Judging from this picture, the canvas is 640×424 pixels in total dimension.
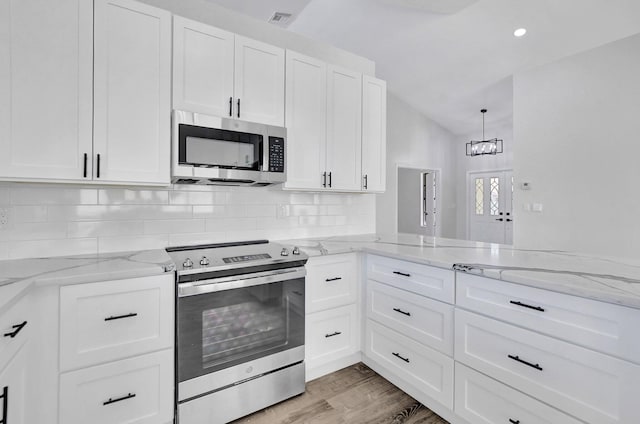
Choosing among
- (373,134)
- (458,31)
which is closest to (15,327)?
(373,134)

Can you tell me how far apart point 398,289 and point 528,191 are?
365 centimetres

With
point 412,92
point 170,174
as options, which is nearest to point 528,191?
point 412,92

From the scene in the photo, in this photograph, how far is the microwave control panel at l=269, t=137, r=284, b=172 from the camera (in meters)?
2.24

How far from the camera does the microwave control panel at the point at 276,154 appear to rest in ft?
7.34

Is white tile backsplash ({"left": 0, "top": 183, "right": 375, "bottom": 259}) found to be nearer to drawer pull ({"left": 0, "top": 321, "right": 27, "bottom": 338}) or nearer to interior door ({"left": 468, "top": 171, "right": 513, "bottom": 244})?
drawer pull ({"left": 0, "top": 321, "right": 27, "bottom": 338})

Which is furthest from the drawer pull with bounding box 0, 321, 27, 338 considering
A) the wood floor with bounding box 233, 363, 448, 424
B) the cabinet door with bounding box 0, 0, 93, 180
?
the wood floor with bounding box 233, 363, 448, 424

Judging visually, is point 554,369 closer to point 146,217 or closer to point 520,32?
point 146,217

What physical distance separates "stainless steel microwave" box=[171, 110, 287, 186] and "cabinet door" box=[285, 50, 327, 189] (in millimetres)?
145

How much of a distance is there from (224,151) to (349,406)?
1810mm

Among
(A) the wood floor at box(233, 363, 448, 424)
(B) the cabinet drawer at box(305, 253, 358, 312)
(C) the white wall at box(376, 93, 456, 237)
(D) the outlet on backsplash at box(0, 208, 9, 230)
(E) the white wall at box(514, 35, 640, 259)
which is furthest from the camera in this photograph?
(C) the white wall at box(376, 93, 456, 237)

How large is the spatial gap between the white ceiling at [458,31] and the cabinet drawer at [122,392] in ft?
8.82

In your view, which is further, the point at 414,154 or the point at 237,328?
the point at 414,154

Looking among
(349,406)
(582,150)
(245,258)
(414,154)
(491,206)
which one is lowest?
(349,406)

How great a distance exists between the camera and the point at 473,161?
7.12m
